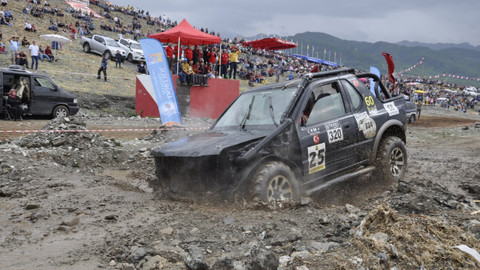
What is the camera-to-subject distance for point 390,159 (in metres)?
6.36

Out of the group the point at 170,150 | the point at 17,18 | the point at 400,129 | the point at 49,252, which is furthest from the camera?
the point at 17,18

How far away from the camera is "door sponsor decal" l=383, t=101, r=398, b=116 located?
653 centimetres

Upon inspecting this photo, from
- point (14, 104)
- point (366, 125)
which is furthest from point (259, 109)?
point (14, 104)

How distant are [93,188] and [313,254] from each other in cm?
421

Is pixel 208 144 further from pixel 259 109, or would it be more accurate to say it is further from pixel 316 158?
pixel 316 158

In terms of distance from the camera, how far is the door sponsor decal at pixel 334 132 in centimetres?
550

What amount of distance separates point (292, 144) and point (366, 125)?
1658 mm

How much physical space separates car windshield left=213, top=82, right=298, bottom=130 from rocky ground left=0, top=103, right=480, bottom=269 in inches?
51.0

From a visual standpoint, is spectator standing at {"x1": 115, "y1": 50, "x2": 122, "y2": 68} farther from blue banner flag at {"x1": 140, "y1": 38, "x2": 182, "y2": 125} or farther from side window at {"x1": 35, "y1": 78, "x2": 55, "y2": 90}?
blue banner flag at {"x1": 140, "y1": 38, "x2": 182, "y2": 125}

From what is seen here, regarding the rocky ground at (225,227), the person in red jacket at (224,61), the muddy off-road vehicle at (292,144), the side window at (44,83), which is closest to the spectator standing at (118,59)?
the person in red jacket at (224,61)

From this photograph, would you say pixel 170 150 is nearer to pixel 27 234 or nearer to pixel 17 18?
pixel 27 234

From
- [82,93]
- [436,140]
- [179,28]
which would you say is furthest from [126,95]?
[436,140]

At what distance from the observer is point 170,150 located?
503 cm

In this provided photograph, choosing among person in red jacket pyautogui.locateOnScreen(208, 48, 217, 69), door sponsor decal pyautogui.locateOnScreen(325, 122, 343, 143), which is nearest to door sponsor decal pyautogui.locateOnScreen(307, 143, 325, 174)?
door sponsor decal pyautogui.locateOnScreen(325, 122, 343, 143)
